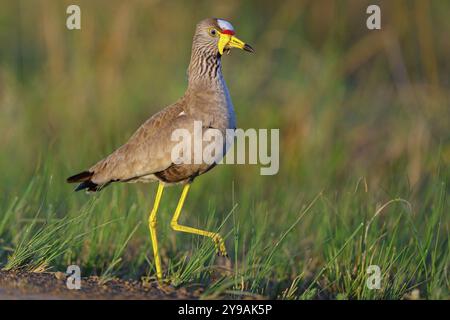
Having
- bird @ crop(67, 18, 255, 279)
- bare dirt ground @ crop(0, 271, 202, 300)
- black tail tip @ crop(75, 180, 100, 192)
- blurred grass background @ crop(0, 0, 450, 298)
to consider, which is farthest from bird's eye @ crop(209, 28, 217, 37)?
bare dirt ground @ crop(0, 271, 202, 300)

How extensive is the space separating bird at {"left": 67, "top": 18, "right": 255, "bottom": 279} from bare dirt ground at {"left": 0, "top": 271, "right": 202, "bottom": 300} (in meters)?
0.28

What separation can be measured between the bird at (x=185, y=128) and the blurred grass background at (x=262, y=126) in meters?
0.29

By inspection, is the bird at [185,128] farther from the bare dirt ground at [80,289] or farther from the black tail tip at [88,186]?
the bare dirt ground at [80,289]

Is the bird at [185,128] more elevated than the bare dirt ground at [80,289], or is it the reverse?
the bird at [185,128]

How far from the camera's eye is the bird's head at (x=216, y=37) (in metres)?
6.15

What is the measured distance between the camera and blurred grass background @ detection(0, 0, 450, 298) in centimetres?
614

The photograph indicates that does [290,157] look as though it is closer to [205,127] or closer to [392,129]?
[392,129]

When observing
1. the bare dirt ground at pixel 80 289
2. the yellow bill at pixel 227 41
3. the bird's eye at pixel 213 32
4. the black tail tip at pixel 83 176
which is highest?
the bird's eye at pixel 213 32

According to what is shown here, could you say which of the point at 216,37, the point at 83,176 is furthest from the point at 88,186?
the point at 216,37

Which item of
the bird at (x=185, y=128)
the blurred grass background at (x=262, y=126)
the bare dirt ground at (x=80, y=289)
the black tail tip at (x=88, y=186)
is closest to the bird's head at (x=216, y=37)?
the bird at (x=185, y=128)

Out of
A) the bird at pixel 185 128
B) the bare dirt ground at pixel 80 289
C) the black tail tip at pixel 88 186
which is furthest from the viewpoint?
the black tail tip at pixel 88 186

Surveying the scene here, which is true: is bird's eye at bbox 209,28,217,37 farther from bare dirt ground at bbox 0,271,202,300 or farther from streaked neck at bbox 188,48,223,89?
bare dirt ground at bbox 0,271,202,300
